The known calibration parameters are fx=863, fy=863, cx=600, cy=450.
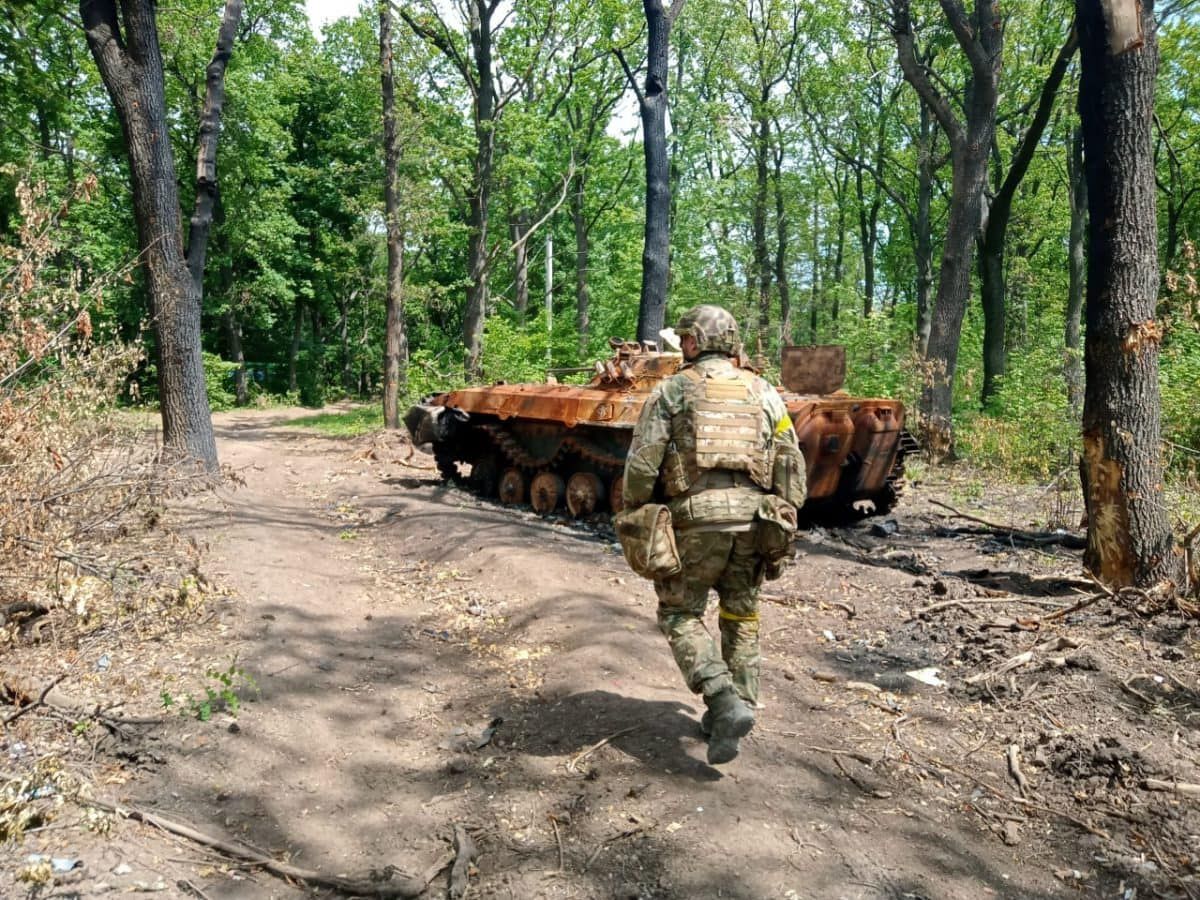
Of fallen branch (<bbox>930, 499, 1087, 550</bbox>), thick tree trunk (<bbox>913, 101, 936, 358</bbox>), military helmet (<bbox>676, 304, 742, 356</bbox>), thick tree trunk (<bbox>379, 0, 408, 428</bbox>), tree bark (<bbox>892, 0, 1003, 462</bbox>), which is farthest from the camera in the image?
thick tree trunk (<bbox>913, 101, 936, 358</bbox>)

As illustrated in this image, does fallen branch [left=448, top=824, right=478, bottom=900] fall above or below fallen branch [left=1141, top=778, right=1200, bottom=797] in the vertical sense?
below

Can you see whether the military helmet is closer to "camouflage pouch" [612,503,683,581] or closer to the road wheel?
"camouflage pouch" [612,503,683,581]

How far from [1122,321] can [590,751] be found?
478 centimetres

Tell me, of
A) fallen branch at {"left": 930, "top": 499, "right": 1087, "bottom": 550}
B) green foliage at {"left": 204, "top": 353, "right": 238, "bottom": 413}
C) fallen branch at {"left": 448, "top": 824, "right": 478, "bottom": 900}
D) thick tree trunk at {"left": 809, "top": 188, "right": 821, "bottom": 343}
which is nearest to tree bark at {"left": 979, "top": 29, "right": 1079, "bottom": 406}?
fallen branch at {"left": 930, "top": 499, "right": 1087, "bottom": 550}

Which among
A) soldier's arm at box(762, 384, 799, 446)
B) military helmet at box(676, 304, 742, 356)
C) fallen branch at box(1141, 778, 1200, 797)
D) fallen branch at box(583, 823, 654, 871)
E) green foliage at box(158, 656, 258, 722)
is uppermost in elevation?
military helmet at box(676, 304, 742, 356)

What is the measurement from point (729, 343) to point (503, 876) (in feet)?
8.10

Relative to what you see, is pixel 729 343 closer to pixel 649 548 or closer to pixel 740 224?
pixel 649 548

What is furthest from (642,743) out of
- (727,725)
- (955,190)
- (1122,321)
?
(955,190)

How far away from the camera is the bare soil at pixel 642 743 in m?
3.15

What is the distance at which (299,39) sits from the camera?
1155 inches

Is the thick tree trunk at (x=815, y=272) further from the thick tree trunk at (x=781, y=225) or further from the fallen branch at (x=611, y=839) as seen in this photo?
the fallen branch at (x=611, y=839)

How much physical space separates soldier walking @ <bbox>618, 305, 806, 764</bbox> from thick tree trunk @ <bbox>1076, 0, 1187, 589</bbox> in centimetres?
328

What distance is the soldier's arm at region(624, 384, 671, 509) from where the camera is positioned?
395 cm

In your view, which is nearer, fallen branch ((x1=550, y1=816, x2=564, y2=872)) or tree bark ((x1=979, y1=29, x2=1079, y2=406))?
fallen branch ((x1=550, y1=816, x2=564, y2=872))
